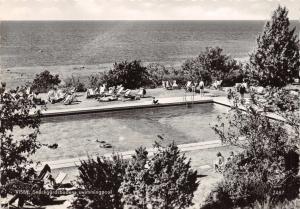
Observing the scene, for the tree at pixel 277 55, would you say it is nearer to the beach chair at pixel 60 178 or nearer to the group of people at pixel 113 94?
the group of people at pixel 113 94

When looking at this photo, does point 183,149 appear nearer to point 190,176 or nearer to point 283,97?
point 283,97

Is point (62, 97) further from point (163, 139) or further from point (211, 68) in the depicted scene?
point (211, 68)

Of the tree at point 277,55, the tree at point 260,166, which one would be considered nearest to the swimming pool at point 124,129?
the tree at point 260,166

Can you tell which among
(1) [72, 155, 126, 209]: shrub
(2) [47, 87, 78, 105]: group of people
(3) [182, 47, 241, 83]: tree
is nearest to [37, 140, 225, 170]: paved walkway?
(1) [72, 155, 126, 209]: shrub

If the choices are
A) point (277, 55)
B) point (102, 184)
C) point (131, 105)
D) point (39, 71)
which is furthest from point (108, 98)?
point (39, 71)

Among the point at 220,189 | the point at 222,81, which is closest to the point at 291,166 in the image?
the point at 220,189
